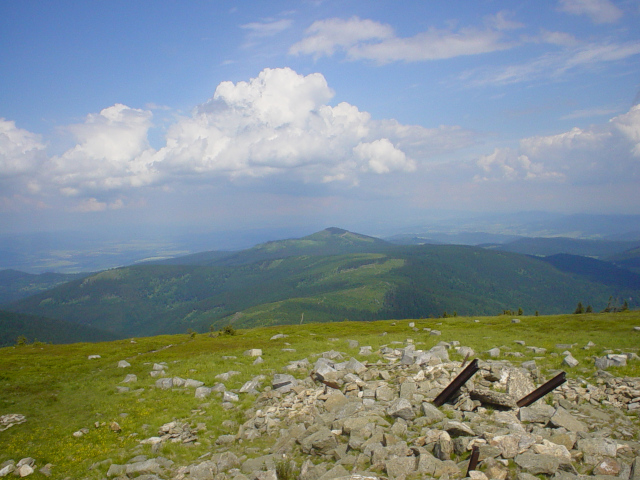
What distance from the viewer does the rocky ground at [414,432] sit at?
1161 centimetres

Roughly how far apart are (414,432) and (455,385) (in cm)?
387

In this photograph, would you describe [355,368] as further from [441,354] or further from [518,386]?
[518,386]

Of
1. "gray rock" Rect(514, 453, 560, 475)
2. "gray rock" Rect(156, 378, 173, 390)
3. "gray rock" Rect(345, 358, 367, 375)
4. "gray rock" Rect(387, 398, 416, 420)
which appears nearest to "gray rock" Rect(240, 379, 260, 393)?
"gray rock" Rect(156, 378, 173, 390)

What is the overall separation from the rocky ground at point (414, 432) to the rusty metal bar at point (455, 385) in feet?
1.15

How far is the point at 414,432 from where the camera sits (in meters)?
14.6

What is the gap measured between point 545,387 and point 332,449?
1127 centimetres

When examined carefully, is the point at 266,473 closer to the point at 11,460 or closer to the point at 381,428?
the point at 381,428

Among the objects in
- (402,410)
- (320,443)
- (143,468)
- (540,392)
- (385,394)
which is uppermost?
(540,392)

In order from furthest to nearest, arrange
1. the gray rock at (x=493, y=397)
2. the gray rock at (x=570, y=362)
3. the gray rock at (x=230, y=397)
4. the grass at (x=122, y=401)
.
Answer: the gray rock at (x=570, y=362), the gray rock at (x=230, y=397), the grass at (x=122, y=401), the gray rock at (x=493, y=397)

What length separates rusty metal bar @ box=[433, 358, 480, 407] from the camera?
53.8 feet

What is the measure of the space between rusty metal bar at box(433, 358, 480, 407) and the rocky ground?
351 mm

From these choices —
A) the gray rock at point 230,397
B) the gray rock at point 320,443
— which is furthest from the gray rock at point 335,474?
the gray rock at point 230,397

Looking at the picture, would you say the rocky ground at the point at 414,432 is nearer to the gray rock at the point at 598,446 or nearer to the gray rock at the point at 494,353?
the gray rock at the point at 598,446

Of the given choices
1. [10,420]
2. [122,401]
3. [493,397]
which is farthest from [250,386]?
[493,397]
